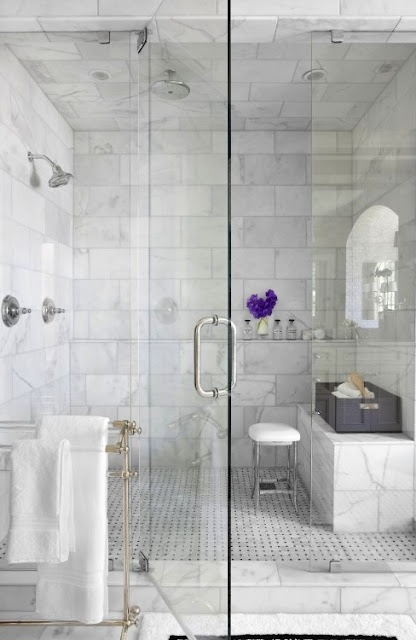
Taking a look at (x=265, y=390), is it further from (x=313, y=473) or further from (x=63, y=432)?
(x=63, y=432)

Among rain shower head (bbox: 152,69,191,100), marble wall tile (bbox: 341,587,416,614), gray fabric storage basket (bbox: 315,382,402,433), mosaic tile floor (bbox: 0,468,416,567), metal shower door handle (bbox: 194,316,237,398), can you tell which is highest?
rain shower head (bbox: 152,69,191,100)

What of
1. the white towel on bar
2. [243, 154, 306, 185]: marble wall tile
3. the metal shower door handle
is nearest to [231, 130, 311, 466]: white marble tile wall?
[243, 154, 306, 185]: marble wall tile

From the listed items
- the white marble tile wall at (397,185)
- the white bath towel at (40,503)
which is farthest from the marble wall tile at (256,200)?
the white bath towel at (40,503)

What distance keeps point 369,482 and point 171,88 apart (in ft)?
5.85

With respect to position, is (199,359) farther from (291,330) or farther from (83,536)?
(291,330)

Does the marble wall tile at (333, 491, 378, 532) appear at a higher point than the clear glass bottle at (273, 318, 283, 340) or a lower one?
lower

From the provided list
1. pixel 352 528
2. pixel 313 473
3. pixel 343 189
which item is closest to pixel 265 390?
pixel 313 473

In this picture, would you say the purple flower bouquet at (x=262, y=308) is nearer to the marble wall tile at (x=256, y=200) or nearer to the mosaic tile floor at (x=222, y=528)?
the marble wall tile at (x=256, y=200)

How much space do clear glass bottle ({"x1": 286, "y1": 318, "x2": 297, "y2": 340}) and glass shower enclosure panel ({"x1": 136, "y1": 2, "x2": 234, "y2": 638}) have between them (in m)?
1.70

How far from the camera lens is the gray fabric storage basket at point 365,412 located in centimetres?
230

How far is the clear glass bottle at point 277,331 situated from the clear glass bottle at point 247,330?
0.53 ft

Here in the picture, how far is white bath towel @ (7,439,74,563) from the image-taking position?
5.66ft

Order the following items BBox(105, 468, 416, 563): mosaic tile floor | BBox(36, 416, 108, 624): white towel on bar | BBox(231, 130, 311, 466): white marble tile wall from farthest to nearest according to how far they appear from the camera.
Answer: BBox(231, 130, 311, 466): white marble tile wall, BBox(36, 416, 108, 624): white towel on bar, BBox(105, 468, 416, 563): mosaic tile floor

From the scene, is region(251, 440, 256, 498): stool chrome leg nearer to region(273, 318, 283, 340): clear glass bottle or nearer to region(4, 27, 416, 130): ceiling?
region(273, 318, 283, 340): clear glass bottle
